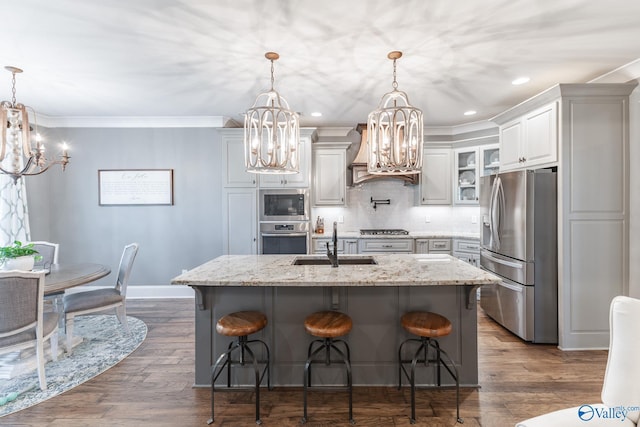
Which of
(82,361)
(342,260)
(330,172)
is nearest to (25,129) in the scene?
(82,361)

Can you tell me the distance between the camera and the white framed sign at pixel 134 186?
14.6 feet

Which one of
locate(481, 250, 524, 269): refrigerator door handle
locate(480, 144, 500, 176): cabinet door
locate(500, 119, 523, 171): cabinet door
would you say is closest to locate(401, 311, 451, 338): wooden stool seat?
locate(481, 250, 524, 269): refrigerator door handle

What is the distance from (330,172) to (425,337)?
3.09 m

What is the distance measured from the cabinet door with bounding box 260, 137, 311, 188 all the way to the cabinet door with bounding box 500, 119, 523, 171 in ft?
8.26

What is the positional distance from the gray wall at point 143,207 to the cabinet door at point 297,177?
30.3 inches

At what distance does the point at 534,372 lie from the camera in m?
2.54

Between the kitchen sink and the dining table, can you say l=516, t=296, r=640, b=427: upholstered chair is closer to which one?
the kitchen sink

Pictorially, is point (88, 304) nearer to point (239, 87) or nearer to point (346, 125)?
point (239, 87)

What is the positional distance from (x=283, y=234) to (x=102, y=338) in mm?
2326

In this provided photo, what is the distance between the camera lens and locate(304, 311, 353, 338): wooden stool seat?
1.98m

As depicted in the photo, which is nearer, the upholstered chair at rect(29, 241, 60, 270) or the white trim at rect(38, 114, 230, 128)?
the upholstered chair at rect(29, 241, 60, 270)

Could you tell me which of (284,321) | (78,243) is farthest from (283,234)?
(78,243)

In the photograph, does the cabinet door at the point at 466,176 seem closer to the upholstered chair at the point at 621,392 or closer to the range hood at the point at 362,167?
the range hood at the point at 362,167

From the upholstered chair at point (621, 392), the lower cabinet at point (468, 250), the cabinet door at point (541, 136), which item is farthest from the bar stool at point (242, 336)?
the lower cabinet at point (468, 250)
